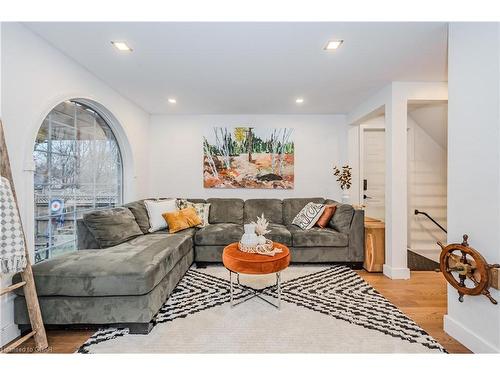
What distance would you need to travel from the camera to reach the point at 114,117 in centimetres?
320

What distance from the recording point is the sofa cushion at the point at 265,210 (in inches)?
154

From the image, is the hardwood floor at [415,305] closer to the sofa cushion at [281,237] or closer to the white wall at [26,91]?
the white wall at [26,91]

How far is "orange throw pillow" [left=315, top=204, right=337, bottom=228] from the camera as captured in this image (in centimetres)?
346

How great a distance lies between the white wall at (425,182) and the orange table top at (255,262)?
3117 millimetres

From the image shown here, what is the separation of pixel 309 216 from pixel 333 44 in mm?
2264

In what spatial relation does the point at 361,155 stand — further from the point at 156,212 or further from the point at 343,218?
the point at 156,212

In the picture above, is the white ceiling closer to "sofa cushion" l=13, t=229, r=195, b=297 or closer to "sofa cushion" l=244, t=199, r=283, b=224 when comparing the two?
"sofa cushion" l=244, t=199, r=283, b=224

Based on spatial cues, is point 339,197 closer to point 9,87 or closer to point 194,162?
point 194,162

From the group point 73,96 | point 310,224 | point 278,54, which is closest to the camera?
point 278,54

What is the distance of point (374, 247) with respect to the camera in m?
3.08

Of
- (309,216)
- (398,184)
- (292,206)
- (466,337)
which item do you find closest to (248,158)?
(292,206)

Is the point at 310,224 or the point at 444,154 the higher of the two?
the point at 444,154
